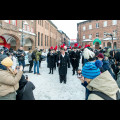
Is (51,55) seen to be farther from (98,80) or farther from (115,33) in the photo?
(115,33)

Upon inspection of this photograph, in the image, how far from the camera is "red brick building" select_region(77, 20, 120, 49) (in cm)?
2496

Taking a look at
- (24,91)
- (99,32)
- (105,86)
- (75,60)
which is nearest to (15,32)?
(75,60)

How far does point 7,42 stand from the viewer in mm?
17359

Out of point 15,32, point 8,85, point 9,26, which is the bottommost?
point 8,85

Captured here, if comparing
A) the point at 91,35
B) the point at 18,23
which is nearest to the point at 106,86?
the point at 18,23

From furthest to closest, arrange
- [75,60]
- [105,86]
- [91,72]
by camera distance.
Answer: [75,60] < [91,72] < [105,86]

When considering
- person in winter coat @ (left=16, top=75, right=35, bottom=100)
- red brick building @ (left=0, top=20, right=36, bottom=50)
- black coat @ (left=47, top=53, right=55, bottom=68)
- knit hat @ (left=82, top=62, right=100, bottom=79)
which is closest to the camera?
knit hat @ (left=82, top=62, right=100, bottom=79)

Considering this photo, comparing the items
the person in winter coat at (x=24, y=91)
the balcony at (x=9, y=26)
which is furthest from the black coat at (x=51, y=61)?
the balcony at (x=9, y=26)

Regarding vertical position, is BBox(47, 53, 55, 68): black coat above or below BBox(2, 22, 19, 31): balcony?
below

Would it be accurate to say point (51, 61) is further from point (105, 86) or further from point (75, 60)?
point (105, 86)

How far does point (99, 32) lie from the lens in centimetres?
2842

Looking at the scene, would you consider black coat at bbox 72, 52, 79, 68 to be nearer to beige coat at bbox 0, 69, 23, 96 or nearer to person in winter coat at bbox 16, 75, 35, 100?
person in winter coat at bbox 16, 75, 35, 100

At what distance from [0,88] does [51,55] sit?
5.64 metres

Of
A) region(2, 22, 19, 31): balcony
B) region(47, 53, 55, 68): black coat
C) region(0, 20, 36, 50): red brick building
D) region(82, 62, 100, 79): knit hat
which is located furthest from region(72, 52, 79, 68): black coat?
region(2, 22, 19, 31): balcony
